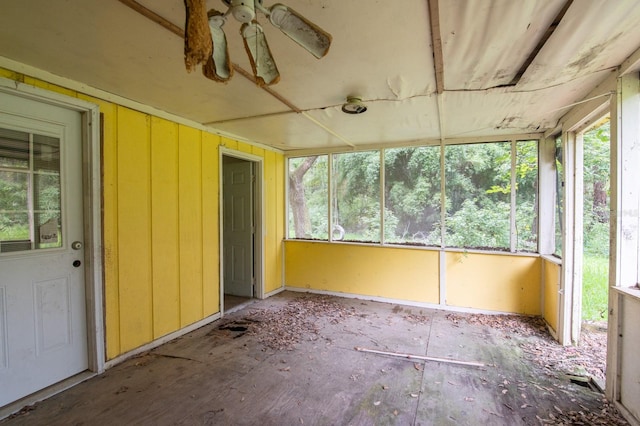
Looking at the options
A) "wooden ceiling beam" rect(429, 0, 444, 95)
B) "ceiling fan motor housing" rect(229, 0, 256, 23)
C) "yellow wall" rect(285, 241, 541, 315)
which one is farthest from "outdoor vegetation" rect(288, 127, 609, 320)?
"ceiling fan motor housing" rect(229, 0, 256, 23)

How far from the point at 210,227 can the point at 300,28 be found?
9.39 ft

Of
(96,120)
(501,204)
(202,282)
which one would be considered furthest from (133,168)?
(501,204)

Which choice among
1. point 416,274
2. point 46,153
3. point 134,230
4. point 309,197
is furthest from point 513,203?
point 46,153

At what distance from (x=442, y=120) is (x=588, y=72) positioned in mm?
1256

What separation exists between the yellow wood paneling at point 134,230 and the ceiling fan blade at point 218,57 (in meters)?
1.88

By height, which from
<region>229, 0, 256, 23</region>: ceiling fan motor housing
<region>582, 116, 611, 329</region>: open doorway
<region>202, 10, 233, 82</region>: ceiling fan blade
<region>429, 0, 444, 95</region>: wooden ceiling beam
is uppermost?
<region>429, 0, 444, 95</region>: wooden ceiling beam

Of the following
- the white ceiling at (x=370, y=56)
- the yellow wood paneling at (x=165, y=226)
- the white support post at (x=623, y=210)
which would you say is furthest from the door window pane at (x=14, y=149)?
the white support post at (x=623, y=210)

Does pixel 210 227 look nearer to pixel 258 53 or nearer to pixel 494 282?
pixel 258 53

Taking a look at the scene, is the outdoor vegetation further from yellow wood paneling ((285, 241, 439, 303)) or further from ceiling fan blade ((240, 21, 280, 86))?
ceiling fan blade ((240, 21, 280, 86))

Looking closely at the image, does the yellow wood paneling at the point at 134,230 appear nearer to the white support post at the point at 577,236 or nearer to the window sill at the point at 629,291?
the window sill at the point at 629,291

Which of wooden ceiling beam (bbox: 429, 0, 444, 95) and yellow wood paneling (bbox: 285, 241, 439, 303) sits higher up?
wooden ceiling beam (bbox: 429, 0, 444, 95)

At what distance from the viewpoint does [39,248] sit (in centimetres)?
217

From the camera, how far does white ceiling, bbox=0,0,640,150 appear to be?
1.45m

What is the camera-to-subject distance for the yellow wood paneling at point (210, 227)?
348 centimetres
